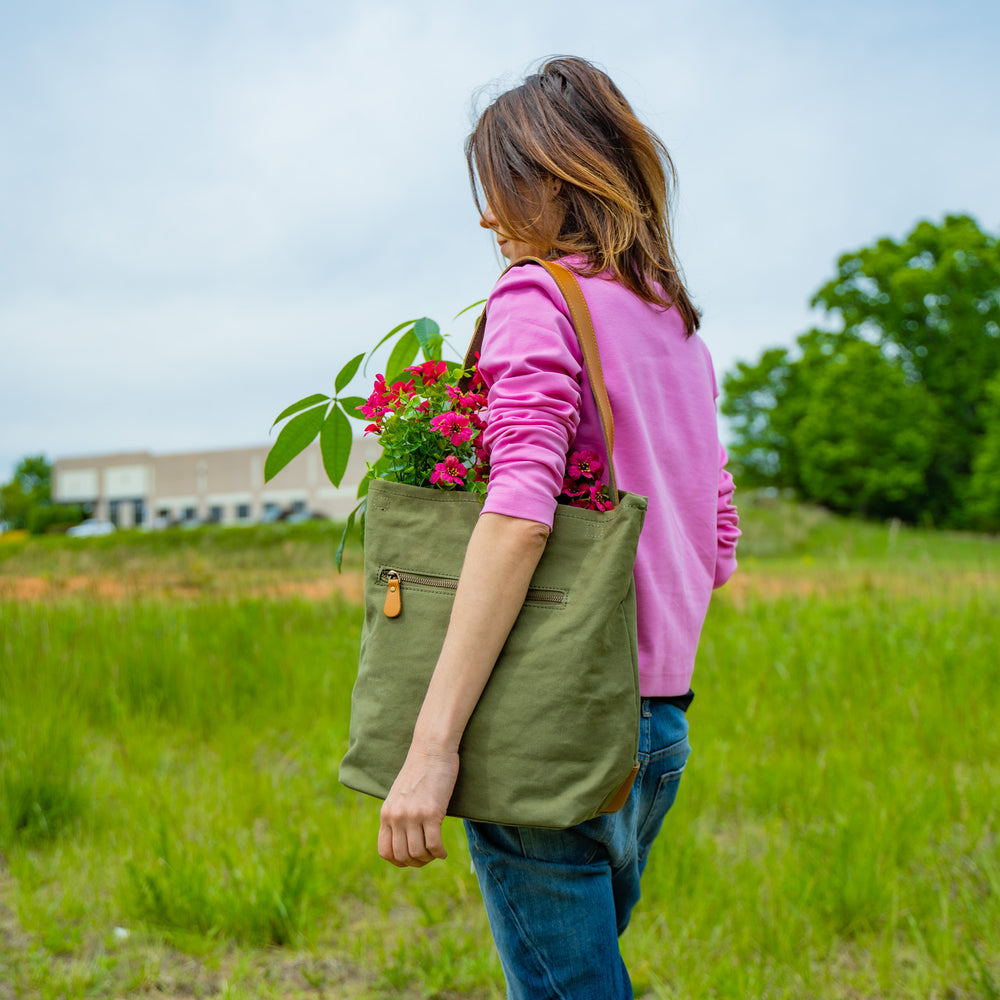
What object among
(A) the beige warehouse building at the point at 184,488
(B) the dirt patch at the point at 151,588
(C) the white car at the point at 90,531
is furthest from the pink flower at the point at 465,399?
(A) the beige warehouse building at the point at 184,488

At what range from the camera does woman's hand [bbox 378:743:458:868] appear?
36.7 inches

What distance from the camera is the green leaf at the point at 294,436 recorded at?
133cm

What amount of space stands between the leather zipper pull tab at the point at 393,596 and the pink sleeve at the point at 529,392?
154 millimetres

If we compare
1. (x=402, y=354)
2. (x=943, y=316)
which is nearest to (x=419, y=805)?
(x=402, y=354)

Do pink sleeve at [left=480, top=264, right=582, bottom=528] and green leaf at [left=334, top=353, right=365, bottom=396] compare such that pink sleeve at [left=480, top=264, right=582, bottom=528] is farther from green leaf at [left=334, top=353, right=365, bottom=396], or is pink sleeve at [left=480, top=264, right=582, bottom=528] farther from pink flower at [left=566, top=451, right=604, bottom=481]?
green leaf at [left=334, top=353, right=365, bottom=396]

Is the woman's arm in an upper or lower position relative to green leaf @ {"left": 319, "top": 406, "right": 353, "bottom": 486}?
lower

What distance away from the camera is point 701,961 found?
211cm

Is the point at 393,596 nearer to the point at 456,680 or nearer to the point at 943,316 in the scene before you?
the point at 456,680

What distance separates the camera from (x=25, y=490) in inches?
2282

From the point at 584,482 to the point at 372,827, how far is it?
216cm

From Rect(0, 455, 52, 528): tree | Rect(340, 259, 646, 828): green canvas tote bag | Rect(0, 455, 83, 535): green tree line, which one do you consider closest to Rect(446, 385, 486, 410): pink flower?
Rect(340, 259, 646, 828): green canvas tote bag

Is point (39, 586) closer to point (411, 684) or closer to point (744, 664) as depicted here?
point (744, 664)

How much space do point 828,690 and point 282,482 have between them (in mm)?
43914

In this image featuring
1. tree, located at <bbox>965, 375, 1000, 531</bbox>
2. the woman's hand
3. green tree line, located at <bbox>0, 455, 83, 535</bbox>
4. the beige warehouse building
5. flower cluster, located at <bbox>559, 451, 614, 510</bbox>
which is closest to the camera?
the woman's hand
